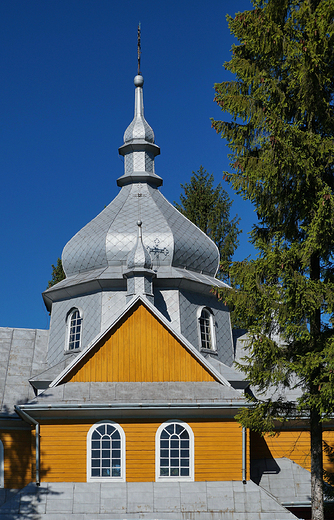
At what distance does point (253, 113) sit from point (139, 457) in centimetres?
876

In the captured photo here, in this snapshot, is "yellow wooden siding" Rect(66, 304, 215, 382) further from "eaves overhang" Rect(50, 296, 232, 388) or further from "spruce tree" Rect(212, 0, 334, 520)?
"spruce tree" Rect(212, 0, 334, 520)

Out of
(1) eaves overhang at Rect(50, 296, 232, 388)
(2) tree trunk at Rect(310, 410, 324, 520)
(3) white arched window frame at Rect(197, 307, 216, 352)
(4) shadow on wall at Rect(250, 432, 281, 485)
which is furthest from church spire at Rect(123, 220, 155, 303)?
(2) tree trunk at Rect(310, 410, 324, 520)

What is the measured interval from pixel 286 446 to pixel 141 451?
541 cm

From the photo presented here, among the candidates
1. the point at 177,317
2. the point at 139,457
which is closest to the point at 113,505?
the point at 139,457

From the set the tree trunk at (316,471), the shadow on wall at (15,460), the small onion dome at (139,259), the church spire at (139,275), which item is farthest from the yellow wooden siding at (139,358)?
the tree trunk at (316,471)

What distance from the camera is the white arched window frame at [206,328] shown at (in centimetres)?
2123

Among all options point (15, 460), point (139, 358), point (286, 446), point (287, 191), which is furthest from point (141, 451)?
point (287, 191)

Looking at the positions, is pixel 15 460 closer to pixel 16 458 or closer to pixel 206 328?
pixel 16 458

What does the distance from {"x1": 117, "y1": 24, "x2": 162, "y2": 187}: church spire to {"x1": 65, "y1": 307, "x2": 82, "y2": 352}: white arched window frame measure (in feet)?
20.7

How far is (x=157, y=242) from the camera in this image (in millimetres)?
21984

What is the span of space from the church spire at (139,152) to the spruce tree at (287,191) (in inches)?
450

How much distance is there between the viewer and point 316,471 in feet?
40.9

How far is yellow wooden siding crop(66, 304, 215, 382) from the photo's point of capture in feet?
55.1

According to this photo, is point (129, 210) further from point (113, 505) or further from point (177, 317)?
point (113, 505)
